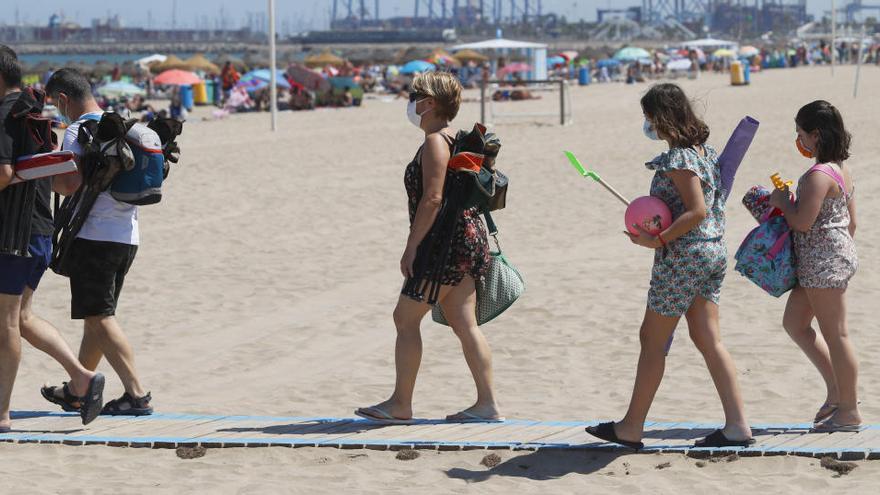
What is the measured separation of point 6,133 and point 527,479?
7.60ft

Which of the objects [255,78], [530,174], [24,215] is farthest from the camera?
[255,78]

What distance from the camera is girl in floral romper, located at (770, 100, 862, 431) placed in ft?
15.1

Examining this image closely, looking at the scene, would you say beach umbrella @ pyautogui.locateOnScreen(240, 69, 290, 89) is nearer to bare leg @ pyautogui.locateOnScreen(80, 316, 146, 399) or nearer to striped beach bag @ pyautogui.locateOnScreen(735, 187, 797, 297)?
bare leg @ pyautogui.locateOnScreen(80, 316, 146, 399)

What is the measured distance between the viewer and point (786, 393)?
6164 mm

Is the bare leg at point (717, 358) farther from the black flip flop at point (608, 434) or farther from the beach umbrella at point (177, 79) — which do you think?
the beach umbrella at point (177, 79)

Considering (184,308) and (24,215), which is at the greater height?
(24,215)

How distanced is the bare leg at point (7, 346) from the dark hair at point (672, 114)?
255cm

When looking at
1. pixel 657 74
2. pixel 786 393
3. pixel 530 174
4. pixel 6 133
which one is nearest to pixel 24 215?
pixel 6 133

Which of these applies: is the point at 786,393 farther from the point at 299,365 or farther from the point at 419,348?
the point at 299,365

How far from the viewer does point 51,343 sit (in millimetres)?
5160

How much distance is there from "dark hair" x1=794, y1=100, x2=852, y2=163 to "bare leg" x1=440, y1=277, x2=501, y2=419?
1411 mm

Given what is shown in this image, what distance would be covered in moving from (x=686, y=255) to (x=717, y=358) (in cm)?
41

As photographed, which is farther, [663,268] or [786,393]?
[786,393]

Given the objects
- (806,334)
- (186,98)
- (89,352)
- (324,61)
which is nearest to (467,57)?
(324,61)
